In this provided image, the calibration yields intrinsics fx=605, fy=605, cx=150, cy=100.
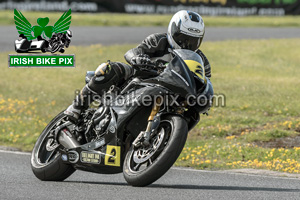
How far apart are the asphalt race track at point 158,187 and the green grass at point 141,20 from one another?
19.6 metres

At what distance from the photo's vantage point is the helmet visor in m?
7.00

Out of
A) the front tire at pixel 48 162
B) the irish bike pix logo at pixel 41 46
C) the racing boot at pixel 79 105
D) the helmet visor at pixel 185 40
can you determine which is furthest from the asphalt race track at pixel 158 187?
the irish bike pix logo at pixel 41 46

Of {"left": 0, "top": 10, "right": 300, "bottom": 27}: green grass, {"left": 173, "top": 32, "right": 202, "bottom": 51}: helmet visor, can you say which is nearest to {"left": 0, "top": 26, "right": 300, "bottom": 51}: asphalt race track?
{"left": 0, "top": 10, "right": 300, "bottom": 27}: green grass

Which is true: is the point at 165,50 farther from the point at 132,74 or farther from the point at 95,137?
the point at 95,137

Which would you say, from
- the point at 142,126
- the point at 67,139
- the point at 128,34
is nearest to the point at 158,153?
the point at 142,126

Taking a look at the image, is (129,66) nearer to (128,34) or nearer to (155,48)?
(155,48)

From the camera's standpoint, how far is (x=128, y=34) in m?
27.2

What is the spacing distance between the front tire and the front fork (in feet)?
4.51

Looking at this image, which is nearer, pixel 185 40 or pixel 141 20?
pixel 185 40

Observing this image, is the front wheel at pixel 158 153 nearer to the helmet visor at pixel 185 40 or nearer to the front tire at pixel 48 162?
the helmet visor at pixel 185 40

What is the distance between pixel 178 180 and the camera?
25.0 feet

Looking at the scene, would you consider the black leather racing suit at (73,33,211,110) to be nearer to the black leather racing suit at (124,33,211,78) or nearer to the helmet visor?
the black leather racing suit at (124,33,211,78)

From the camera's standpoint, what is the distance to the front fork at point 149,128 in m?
6.35

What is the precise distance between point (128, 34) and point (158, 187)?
20786mm
